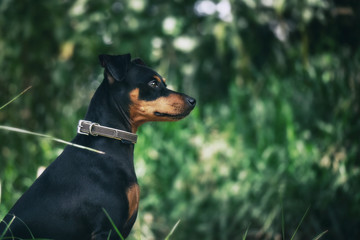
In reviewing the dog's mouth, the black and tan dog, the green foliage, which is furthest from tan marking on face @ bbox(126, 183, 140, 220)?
the green foliage

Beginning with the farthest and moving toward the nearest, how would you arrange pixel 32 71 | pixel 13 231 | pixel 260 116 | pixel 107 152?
pixel 32 71 → pixel 260 116 → pixel 107 152 → pixel 13 231

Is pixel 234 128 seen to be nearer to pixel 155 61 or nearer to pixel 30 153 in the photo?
pixel 155 61

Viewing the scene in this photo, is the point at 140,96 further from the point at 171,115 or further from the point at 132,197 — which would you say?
the point at 132,197

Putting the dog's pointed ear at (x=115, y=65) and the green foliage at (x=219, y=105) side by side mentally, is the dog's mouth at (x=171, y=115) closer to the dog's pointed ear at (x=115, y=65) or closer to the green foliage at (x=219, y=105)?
the dog's pointed ear at (x=115, y=65)

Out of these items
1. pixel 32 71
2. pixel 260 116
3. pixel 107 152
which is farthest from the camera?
pixel 32 71

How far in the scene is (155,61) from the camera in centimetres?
512

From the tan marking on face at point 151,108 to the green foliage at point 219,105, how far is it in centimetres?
219

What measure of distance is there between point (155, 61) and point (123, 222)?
3544 millimetres

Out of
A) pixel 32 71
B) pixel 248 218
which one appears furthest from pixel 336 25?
pixel 32 71

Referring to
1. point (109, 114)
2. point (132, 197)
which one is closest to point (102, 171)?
point (132, 197)

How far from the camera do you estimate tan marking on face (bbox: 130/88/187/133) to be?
1943 mm

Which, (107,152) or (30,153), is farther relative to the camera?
(30,153)

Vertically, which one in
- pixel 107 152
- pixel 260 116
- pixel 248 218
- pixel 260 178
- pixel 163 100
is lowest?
pixel 248 218

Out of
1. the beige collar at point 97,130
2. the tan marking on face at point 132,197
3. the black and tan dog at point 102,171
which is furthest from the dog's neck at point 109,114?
the tan marking on face at point 132,197
